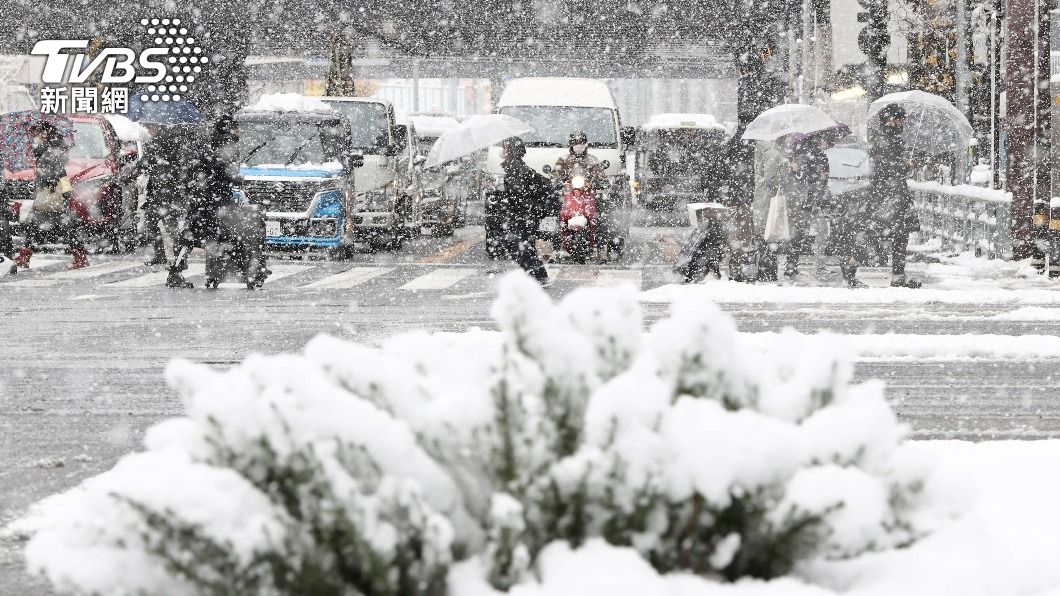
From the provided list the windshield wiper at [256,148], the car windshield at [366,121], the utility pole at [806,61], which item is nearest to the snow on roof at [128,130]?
the car windshield at [366,121]

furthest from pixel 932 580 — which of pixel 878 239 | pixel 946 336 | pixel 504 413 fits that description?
pixel 878 239

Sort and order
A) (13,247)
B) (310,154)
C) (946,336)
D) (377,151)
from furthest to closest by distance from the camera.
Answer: (377,151) → (310,154) → (13,247) → (946,336)

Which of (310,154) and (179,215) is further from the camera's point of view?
(310,154)

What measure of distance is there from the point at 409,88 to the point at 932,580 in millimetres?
152953

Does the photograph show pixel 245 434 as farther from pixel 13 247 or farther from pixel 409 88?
pixel 409 88

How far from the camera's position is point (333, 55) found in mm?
37031

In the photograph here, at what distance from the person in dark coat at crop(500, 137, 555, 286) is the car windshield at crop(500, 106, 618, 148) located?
556 cm

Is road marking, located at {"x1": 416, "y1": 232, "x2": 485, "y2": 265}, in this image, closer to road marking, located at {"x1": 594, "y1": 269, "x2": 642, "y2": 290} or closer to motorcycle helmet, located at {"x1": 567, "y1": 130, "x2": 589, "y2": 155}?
motorcycle helmet, located at {"x1": 567, "y1": 130, "x2": 589, "y2": 155}

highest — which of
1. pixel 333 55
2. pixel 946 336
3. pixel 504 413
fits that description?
pixel 333 55

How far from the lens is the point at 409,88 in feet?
507

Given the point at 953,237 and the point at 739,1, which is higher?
the point at 739,1

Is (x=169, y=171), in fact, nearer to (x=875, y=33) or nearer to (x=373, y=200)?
(x=373, y=200)

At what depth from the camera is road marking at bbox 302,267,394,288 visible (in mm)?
18406

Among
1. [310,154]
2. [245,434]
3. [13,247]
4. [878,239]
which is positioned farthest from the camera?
[310,154]
